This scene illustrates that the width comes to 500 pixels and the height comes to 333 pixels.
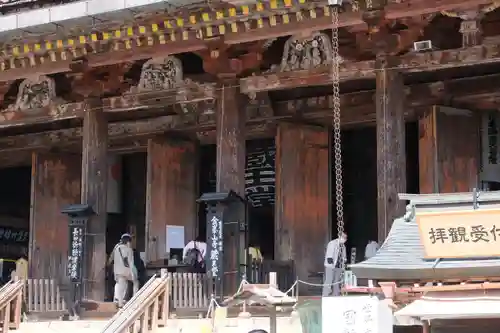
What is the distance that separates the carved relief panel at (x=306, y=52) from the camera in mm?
13820

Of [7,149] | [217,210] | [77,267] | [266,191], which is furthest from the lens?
[7,149]

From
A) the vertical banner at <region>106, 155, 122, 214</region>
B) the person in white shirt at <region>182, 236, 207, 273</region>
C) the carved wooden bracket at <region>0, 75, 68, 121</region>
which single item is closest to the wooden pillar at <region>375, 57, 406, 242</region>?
the person in white shirt at <region>182, 236, 207, 273</region>

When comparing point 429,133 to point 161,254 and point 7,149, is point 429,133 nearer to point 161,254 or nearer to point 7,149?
point 161,254

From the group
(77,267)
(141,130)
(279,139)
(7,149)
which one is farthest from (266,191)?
(7,149)

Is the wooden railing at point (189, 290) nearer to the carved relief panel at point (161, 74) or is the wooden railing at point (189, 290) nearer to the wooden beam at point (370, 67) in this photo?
the wooden beam at point (370, 67)

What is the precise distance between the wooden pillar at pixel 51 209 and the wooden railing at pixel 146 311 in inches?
244

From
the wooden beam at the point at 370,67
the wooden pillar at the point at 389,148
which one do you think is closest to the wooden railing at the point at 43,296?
the wooden beam at the point at 370,67

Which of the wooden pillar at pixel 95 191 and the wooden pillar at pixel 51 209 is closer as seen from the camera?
the wooden pillar at pixel 95 191

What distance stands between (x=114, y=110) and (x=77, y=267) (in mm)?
2805

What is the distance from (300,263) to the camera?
51.0 feet

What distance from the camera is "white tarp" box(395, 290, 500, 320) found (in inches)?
365

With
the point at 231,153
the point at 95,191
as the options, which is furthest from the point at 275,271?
the point at 95,191

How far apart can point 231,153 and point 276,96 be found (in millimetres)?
2586

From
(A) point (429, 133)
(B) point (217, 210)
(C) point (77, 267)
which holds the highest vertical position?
(A) point (429, 133)
